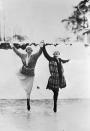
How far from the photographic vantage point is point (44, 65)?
4.97ft

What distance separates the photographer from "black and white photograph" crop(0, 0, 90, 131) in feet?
4.86

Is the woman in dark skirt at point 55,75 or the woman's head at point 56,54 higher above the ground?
the woman's head at point 56,54

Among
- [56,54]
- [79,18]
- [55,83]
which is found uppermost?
[79,18]

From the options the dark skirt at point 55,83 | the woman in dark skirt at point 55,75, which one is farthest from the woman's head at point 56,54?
the dark skirt at point 55,83

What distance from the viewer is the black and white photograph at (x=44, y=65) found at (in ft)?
4.86

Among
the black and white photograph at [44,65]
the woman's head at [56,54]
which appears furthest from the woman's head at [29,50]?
the woman's head at [56,54]

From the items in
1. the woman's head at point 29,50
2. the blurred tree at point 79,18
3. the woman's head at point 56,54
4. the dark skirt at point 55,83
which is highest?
the blurred tree at point 79,18

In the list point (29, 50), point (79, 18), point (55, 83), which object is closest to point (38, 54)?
point (29, 50)

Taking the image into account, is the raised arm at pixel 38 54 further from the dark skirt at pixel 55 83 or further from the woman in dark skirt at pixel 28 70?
the dark skirt at pixel 55 83

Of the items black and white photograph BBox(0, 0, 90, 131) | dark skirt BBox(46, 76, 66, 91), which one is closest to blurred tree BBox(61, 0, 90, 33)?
black and white photograph BBox(0, 0, 90, 131)

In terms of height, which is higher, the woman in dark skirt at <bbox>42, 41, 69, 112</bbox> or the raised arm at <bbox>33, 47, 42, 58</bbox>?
the raised arm at <bbox>33, 47, 42, 58</bbox>

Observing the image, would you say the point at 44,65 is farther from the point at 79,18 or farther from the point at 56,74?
the point at 79,18

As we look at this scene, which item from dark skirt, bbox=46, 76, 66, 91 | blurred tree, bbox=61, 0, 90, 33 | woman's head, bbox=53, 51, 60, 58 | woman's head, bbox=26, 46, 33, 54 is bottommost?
dark skirt, bbox=46, 76, 66, 91

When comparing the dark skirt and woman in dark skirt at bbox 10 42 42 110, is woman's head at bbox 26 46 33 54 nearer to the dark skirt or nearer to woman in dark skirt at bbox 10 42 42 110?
woman in dark skirt at bbox 10 42 42 110
